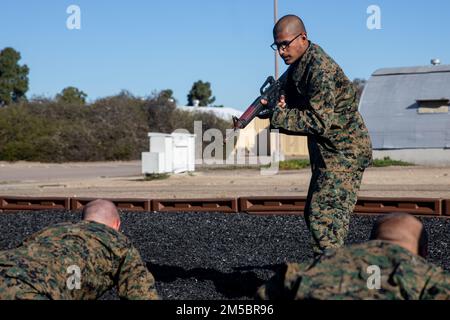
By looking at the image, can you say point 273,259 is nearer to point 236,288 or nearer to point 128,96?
point 236,288

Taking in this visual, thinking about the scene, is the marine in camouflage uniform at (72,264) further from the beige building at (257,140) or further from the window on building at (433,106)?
the beige building at (257,140)

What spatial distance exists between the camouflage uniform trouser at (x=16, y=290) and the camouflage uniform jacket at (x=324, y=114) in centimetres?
233

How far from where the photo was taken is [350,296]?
311 centimetres

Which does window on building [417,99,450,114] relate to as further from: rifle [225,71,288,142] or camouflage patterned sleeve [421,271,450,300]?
camouflage patterned sleeve [421,271,450,300]

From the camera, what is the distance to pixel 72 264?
12.2 ft

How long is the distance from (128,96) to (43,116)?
533 centimetres

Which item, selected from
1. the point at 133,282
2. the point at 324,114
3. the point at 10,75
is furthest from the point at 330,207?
the point at 10,75

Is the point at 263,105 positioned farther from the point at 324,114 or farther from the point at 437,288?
the point at 437,288

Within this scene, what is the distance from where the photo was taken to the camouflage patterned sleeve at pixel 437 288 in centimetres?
303

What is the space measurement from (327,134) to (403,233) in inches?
91.5

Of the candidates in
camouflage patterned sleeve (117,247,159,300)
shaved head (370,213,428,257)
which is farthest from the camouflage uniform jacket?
shaved head (370,213,428,257)

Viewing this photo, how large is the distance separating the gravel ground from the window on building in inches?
948

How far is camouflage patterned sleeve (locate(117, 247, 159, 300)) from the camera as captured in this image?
3.93 meters
